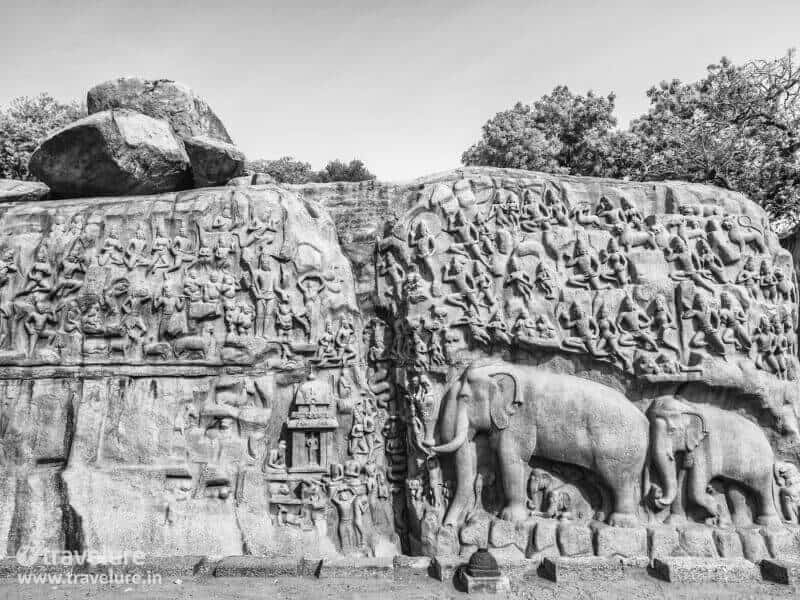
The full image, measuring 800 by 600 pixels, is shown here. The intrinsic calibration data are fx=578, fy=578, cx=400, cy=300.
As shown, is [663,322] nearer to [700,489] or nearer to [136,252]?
[700,489]

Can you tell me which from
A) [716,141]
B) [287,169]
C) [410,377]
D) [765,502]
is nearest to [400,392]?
[410,377]

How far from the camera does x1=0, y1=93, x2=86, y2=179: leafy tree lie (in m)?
16.5

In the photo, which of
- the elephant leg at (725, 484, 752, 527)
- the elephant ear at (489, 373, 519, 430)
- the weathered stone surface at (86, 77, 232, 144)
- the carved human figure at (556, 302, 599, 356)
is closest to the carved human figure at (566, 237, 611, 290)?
the carved human figure at (556, 302, 599, 356)

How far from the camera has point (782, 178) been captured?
51.0 feet

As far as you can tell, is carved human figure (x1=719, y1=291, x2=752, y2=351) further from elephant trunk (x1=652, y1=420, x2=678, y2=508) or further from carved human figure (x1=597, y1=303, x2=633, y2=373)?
elephant trunk (x1=652, y1=420, x2=678, y2=508)

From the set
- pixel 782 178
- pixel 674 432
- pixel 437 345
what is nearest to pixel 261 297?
pixel 437 345

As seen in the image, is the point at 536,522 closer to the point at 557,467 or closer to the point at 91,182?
A: the point at 557,467

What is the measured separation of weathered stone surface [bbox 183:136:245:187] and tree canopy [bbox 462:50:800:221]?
10712 mm

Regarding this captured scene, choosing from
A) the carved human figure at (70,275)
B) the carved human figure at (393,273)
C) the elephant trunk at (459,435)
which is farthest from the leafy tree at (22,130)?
the elephant trunk at (459,435)

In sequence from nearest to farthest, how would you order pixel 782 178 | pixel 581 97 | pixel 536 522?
pixel 536 522 → pixel 782 178 → pixel 581 97

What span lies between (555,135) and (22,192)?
15004 millimetres

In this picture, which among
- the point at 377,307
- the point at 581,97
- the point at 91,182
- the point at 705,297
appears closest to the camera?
the point at 705,297

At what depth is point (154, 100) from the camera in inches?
401

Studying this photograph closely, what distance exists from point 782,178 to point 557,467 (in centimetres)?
1272
